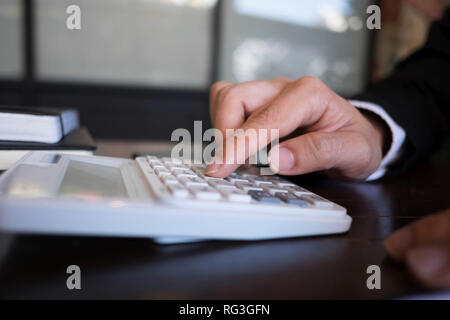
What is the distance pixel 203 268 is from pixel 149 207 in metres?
0.06

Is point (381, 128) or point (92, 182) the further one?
point (381, 128)

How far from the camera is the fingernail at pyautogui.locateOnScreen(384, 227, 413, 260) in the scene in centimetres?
30

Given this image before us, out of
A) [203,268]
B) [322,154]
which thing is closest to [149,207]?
[203,268]

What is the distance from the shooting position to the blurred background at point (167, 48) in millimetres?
2461

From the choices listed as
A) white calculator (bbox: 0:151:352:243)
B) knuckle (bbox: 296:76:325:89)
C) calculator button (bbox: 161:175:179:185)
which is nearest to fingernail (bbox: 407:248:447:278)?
white calculator (bbox: 0:151:352:243)

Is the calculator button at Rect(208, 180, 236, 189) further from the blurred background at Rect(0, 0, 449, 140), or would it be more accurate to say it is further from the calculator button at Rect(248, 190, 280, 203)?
the blurred background at Rect(0, 0, 449, 140)

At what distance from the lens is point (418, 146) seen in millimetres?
734

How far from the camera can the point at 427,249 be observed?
0.85 feet

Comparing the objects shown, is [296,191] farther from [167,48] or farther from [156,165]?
[167,48]

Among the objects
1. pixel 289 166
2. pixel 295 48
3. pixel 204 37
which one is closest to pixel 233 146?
pixel 289 166

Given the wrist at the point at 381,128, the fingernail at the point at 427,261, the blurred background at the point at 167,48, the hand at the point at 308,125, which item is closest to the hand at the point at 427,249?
the fingernail at the point at 427,261

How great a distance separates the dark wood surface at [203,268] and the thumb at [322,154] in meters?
0.14

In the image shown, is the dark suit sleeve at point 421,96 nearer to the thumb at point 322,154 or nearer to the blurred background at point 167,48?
the thumb at point 322,154

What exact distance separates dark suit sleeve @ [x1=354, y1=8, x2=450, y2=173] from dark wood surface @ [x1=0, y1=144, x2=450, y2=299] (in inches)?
16.0
